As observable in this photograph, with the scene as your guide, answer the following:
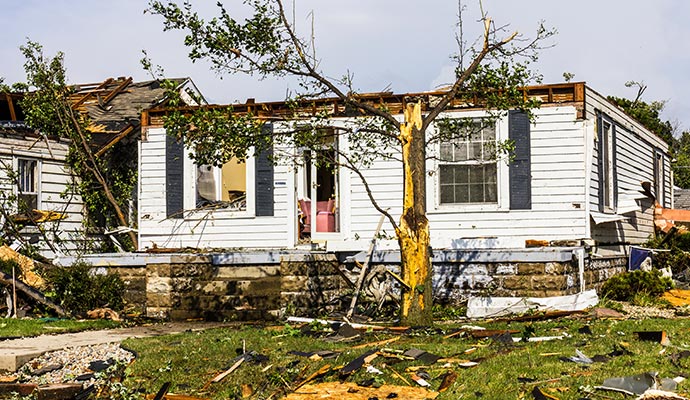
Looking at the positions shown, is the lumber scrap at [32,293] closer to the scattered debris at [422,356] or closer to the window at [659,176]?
the scattered debris at [422,356]

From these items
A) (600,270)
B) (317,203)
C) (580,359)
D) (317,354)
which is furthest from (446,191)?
(580,359)

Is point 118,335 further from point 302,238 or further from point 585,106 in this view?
point 585,106

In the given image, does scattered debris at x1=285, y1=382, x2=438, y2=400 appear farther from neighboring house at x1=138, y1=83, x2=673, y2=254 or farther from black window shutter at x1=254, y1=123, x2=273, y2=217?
black window shutter at x1=254, y1=123, x2=273, y2=217

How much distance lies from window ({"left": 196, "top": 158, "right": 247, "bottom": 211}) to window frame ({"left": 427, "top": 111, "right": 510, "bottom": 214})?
3.86 m

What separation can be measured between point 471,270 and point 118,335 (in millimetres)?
6247

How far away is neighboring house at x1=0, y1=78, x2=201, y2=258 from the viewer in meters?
21.2

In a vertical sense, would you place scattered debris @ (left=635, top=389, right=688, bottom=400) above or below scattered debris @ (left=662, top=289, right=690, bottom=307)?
above

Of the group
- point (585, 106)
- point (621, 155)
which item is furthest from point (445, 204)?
point (621, 155)

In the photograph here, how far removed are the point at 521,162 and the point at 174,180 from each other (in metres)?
6.90

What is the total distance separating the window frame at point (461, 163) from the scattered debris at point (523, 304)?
2323mm

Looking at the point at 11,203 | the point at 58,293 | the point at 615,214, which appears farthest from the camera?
the point at 11,203

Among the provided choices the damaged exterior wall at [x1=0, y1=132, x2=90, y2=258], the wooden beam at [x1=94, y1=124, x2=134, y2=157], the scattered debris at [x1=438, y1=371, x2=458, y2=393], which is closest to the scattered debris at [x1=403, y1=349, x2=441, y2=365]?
the scattered debris at [x1=438, y1=371, x2=458, y2=393]

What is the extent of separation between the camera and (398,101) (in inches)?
672

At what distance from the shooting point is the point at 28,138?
70.4 feet
